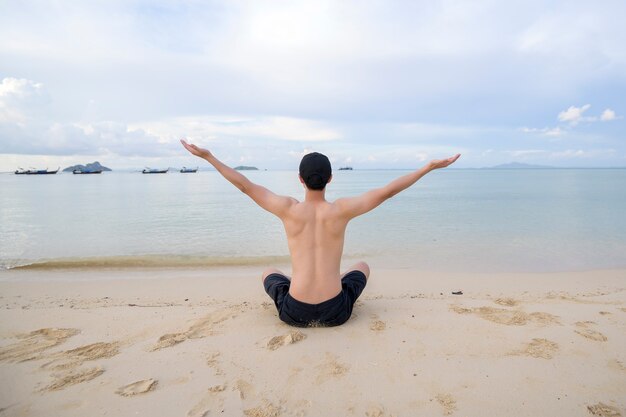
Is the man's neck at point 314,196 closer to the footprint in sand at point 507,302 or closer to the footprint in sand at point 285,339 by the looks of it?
the footprint in sand at point 285,339

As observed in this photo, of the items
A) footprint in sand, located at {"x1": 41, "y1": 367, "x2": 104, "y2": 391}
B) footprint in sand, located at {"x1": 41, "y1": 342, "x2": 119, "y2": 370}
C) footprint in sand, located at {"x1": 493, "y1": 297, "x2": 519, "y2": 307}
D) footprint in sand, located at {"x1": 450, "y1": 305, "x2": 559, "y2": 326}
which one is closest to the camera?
footprint in sand, located at {"x1": 41, "y1": 367, "x2": 104, "y2": 391}

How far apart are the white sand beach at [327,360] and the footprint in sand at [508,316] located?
0.8 inches

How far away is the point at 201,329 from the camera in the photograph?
3.97m

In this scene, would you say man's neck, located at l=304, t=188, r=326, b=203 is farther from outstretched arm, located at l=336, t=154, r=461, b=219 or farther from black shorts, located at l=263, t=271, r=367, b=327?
black shorts, located at l=263, t=271, r=367, b=327

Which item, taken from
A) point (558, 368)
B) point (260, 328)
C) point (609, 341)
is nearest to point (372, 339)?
point (260, 328)

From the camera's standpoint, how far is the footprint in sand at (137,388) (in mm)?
2760

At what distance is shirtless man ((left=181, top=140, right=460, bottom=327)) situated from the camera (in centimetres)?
348

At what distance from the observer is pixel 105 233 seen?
42.3 ft

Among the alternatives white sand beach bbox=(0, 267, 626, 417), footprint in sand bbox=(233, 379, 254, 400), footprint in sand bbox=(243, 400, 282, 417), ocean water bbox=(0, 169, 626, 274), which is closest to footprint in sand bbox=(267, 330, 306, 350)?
white sand beach bbox=(0, 267, 626, 417)

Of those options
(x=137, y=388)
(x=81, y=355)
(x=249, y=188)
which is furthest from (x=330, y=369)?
(x=81, y=355)

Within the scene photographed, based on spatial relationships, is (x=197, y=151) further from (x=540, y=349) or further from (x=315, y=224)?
(x=540, y=349)

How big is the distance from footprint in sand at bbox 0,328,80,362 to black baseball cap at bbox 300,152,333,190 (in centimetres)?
291

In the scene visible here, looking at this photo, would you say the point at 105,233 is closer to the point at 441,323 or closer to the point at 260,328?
the point at 260,328

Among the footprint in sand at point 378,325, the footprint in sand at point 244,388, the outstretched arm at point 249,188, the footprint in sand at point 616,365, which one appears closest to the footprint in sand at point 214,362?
the footprint in sand at point 244,388
